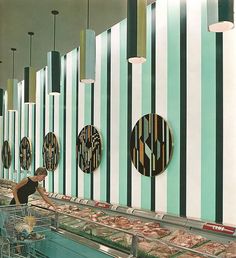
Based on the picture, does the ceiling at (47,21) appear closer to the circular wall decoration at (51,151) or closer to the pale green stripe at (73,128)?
the pale green stripe at (73,128)

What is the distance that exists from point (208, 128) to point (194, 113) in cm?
27

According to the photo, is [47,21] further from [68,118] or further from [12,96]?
[12,96]

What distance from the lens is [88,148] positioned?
598 centimetres

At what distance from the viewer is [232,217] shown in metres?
3.49

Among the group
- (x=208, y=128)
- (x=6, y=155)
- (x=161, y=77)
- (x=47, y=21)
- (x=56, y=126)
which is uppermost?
(x=47, y=21)

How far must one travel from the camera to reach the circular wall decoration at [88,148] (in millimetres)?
5715

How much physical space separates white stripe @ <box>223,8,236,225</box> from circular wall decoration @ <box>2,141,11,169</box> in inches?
312

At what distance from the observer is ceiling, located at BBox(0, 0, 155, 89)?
4.50m

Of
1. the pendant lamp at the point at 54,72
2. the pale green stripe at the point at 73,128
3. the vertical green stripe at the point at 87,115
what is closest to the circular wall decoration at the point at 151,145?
the pendant lamp at the point at 54,72

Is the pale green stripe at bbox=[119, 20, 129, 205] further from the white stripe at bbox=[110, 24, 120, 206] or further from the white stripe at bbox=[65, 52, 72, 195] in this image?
the white stripe at bbox=[65, 52, 72, 195]

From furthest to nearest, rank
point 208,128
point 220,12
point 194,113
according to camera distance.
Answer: point 194,113 < point 208,128 < point 220,12

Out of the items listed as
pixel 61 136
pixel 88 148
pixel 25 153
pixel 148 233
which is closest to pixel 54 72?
pixel 88 148

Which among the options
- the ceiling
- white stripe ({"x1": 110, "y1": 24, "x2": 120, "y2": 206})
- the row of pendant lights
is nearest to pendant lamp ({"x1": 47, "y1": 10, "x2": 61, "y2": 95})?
the ceiling

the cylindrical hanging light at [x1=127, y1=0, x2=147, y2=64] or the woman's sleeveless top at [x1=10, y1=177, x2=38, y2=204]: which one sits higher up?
the cylindrical hanging light at [x1=127, y1=0, x2=147, y2=64]
